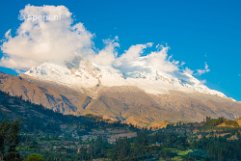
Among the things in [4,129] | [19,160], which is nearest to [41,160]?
[19,160]

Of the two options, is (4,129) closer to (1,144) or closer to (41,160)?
(1,144)

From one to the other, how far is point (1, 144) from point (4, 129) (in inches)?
306

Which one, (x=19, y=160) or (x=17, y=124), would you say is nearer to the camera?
(x=19, y=160)

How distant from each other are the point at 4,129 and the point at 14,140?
Result: 6.63 m

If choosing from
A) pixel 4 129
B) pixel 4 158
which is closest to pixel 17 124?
pixel 4 129

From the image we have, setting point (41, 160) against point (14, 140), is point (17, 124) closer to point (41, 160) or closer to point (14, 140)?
point (14, 140)

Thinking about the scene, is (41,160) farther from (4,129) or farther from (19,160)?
(4,129)

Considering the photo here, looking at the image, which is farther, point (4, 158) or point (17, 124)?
point (17, 124)

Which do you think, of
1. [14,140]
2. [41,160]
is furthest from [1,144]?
[41,160]

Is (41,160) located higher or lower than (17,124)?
lower

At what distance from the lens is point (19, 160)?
180 m

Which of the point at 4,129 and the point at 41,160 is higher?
the point at 4,129

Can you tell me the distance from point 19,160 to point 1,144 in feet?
39.3

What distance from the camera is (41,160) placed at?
611 feet
